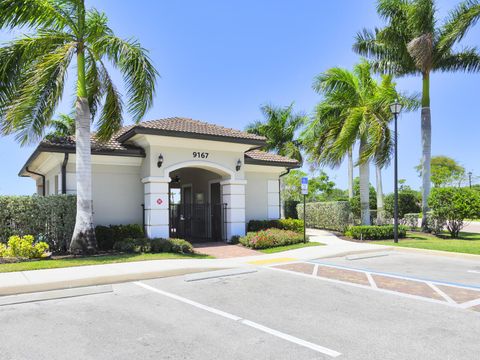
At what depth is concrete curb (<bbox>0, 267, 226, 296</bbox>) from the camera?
7854 mm

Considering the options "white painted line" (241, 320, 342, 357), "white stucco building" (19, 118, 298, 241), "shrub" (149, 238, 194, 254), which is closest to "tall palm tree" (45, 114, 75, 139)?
"white stucco building" (19, 118, 298, 241)

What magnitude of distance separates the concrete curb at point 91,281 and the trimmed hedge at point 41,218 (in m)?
4.45

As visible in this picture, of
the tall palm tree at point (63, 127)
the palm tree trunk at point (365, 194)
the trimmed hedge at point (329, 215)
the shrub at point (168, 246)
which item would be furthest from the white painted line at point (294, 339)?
the tall palm tree at point (63, 127)

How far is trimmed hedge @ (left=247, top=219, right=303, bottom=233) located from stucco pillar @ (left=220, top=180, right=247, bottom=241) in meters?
1.07

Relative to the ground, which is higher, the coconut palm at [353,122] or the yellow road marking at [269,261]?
the coconut palm at [353,122]

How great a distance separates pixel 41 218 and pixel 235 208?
7268 millimetres

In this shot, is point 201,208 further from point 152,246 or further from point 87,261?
point 87,261

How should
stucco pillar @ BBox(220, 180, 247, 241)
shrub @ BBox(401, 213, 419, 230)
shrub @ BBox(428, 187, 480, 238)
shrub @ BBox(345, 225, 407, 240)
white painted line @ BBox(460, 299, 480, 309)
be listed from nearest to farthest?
white painted line @ BBox(460, 299, 480, 309), stucco pillar @ BBox(220, 180, 247, 241), shrub @ BBox(428, 187, 480, 238), shrub @ BBox(345, 225, 407, 240), shrub @ BBox(401, 213, 419, 230)

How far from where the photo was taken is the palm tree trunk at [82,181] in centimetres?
1175

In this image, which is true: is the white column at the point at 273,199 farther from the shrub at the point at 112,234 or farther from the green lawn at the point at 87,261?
the shrub at the point at 112,234

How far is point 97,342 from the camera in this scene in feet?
16.4

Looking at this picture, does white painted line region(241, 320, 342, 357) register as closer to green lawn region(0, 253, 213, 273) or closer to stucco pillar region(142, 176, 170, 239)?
green lawn region(0, 253, 213, 273)

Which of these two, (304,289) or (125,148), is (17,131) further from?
(304,289)

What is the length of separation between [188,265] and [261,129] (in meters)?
20.0
